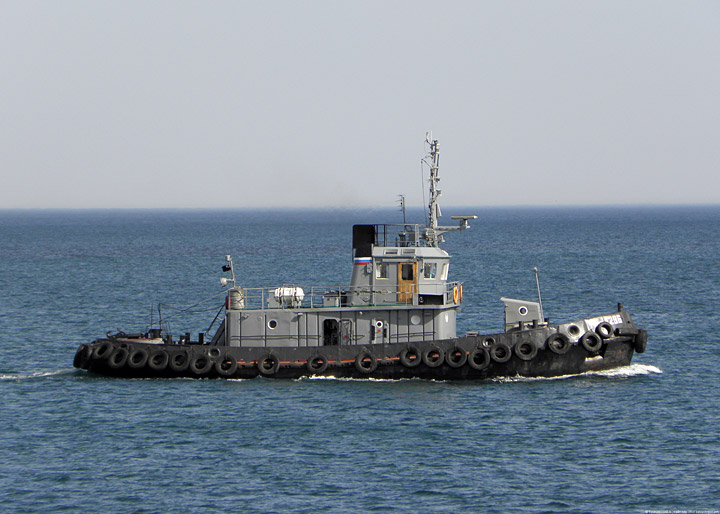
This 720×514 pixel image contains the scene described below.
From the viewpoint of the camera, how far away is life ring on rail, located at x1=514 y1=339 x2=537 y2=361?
33344 millimetres

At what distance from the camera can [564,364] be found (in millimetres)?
34031

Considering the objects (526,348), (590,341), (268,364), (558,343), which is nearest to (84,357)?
(268,364)

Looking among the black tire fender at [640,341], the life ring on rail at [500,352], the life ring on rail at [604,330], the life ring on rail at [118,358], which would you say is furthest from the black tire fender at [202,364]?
the black tire fender at [640,341]

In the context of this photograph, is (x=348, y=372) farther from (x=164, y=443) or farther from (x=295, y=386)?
(x=164, y=443)

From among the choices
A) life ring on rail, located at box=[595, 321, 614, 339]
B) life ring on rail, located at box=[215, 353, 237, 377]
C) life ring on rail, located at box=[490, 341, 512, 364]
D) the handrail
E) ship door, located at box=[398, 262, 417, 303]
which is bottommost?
life ring on rail, located at box=[215, 353, 237, 377]

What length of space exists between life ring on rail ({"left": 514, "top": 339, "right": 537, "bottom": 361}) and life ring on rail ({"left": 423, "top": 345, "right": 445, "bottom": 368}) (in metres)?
2.52

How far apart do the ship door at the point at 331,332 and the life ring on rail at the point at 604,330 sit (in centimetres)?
889

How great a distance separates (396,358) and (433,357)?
4.08 ft

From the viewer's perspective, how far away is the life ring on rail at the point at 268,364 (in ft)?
111

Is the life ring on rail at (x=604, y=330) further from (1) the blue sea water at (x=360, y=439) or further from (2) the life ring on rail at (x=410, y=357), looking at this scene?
(2) the life ring on rail at (x=410, y=357)

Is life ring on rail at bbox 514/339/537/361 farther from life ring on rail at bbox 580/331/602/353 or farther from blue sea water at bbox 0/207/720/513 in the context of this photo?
life ring on rail at bbox 580/331/602/353

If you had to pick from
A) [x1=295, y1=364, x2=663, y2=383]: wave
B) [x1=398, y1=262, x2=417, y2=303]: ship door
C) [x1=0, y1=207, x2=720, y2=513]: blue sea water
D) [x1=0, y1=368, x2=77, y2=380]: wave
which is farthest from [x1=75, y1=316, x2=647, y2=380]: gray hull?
[x1=398, y1=262, x2=417, y2=303]: ship door

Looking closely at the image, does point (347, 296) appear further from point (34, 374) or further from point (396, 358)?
Answer: point (34, 374)

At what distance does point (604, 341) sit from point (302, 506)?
48.7ft
